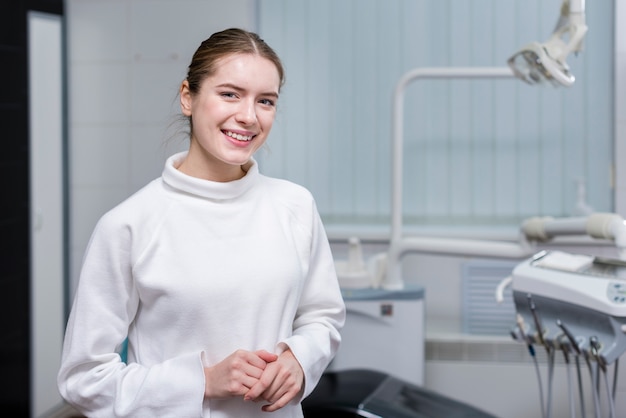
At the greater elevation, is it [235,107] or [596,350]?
[235,107]

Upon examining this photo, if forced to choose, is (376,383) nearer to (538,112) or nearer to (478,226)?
(478,226)

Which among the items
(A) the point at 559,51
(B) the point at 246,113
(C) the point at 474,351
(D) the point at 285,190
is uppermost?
(A) the point at 559,51

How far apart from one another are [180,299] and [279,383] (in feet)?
0.57

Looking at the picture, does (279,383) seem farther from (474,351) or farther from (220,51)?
(474,351)

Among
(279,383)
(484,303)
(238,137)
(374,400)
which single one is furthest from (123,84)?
(279,383)

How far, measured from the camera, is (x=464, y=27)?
3.16 meters

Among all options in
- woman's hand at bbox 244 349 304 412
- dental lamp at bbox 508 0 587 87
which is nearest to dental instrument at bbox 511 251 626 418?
dental lamp at bbox 508 0 587 87

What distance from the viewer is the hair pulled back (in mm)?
1205

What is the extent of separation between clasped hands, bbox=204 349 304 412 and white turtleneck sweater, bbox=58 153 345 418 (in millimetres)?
17

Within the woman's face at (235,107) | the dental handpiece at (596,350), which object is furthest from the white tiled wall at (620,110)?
the woman's face at (235,107)

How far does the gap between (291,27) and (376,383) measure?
57.3 inches

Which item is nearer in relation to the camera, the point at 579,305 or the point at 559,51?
the point at 579,305

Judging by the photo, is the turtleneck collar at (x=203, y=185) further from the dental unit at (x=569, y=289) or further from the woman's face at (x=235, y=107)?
the dental unit at (x=569, y=289)

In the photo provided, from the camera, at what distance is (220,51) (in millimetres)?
1209
